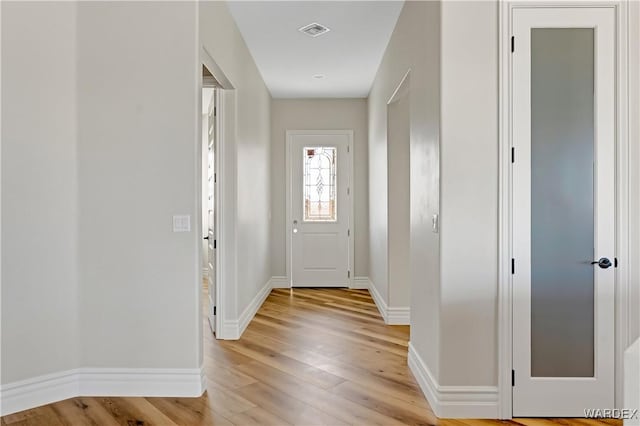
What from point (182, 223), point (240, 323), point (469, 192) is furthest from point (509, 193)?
point (240, 323)

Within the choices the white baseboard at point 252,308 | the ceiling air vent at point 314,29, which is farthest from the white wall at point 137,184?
the ceiling air vent at point 314,29

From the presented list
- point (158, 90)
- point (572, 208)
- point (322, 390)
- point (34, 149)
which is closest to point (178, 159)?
point (158, 90)

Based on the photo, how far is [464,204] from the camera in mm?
2477

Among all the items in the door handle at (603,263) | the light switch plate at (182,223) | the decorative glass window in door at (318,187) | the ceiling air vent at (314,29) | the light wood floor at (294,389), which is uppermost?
the ceiling air vent at (314,29)

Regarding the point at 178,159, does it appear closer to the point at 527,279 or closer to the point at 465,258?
the point at 465,258

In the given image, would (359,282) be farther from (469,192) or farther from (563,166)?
(563,166)

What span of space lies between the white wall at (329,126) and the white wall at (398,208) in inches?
80.3

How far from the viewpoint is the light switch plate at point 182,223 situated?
9.00 ft

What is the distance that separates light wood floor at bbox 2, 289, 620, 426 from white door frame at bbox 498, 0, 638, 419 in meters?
0.34

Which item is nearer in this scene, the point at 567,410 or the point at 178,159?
the point at 567,410

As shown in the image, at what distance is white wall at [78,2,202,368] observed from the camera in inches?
108

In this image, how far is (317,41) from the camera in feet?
13.9

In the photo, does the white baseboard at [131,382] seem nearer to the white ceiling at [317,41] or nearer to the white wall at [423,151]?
the white wall at [423,151]

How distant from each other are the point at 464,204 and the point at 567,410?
1290 mm
